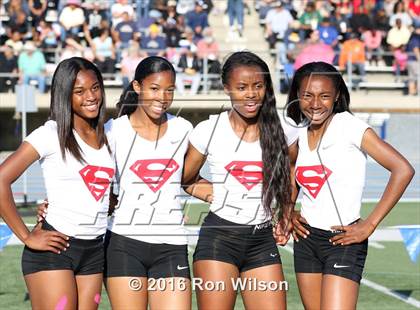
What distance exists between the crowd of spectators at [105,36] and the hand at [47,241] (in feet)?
48.7

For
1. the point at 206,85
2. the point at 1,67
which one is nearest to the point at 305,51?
the point at 206,85

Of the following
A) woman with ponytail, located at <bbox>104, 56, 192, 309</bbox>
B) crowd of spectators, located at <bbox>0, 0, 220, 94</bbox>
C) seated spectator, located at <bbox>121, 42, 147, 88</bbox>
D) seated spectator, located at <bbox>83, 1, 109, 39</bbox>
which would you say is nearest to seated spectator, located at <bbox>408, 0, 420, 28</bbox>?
crowd of spectators, located at <bbox>0, 0, 220, 94</bbox>

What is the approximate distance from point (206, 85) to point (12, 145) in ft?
14.6

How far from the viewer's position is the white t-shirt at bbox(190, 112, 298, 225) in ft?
A: 18.8

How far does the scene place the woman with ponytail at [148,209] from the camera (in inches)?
219

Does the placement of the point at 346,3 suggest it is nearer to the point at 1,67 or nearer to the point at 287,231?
the point at 1,67

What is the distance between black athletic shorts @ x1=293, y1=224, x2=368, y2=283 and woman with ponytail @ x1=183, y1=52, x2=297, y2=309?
0.15 meters

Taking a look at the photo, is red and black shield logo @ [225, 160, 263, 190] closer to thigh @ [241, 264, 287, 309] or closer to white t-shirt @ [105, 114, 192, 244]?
white t-shirt @ [105, 114, 192, 244]

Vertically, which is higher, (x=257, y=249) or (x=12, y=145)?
(x=257, y=249)

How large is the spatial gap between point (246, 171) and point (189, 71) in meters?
14.9

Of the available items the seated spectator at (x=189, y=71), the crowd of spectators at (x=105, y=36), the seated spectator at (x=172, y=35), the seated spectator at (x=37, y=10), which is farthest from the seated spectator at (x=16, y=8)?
the seated spectator at (x=189, y=71)

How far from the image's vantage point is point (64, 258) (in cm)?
537

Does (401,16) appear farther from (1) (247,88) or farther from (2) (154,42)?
(1) (247,88)

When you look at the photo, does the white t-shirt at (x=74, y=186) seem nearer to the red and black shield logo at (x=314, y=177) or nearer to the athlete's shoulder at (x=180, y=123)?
the athlete's shoulder at (x=180, y=123)
